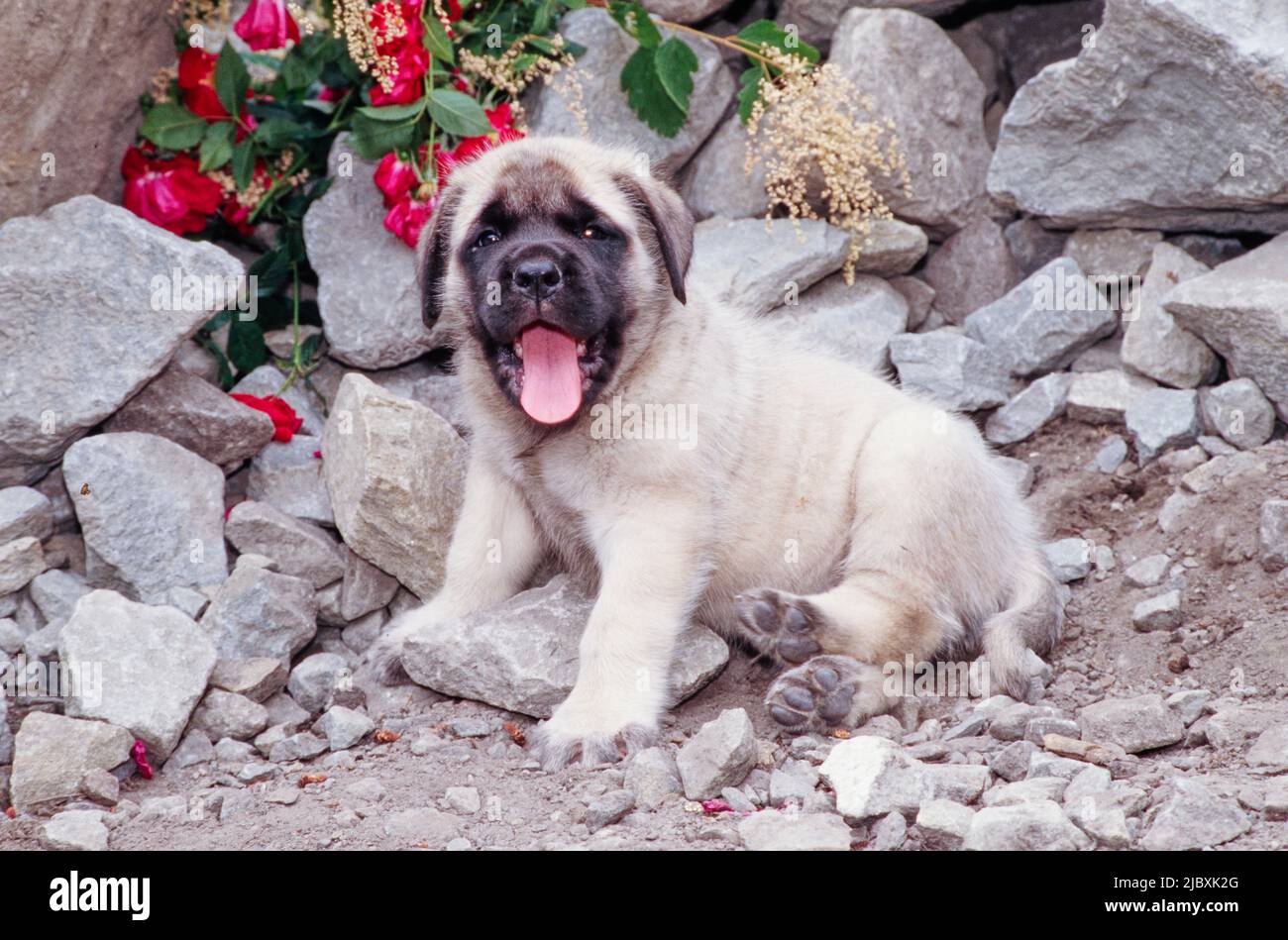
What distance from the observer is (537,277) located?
4680 millimetres

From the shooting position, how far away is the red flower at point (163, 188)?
6.34 m

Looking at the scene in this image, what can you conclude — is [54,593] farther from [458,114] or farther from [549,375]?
Result: [458,114]

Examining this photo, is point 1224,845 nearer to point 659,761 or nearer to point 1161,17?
point 659,761

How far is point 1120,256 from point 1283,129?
1050mm

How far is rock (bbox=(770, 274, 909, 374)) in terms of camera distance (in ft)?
22.3

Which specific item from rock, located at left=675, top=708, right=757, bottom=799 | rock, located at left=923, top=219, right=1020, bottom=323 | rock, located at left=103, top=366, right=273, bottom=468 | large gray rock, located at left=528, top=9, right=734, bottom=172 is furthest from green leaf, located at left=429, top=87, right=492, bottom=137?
rock, located at left=675, top=708, right=757, bottom=799

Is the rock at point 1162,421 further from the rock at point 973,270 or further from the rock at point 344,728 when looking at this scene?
the rock at point 344,728

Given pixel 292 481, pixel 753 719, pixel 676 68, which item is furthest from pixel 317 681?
pixel 676 68

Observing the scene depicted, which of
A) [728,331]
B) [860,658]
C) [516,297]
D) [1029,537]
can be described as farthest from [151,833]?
[1029,537]

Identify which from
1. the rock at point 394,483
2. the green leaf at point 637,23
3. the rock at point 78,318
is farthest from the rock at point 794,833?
the green leaf at point 637,23

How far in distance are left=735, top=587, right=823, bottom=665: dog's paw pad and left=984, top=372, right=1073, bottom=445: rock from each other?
2125mm

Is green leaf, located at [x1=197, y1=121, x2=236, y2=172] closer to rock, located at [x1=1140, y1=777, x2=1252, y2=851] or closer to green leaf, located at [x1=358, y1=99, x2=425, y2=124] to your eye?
green leaf, located at [x1=358, y1=99, x2=425, y2=124]

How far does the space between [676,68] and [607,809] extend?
12.5 feet

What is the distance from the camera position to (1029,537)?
5668mm
